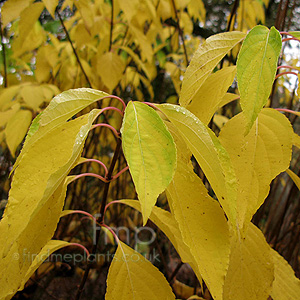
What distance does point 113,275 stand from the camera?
420 millimetres

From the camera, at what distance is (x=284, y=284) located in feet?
1.46

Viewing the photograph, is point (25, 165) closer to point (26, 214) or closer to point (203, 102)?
point (26, 214)

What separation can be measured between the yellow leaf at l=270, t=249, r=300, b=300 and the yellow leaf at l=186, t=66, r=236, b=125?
28 centimetres

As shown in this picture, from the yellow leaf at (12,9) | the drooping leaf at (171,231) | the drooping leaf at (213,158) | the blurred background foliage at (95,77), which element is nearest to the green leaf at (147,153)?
the drooping leaf at (213,158)

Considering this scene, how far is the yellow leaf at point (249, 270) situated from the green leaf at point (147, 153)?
0.19 meters

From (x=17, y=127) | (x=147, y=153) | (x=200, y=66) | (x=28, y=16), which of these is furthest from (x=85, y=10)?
(x=147, y=153)

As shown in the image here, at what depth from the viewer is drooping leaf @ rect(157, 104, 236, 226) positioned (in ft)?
0.83

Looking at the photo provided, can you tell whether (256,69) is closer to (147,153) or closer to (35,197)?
(147,153)

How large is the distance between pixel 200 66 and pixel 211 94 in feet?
0.14

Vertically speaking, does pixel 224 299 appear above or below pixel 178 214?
below

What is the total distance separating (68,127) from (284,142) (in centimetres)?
24

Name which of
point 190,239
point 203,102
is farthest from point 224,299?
point 203,102

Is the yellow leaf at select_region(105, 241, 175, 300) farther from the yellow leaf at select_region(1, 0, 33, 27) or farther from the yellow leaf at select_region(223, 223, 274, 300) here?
the yellow leaf at select_region(1, 0, 33, 27)

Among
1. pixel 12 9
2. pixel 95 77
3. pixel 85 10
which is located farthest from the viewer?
pixel 95 77
